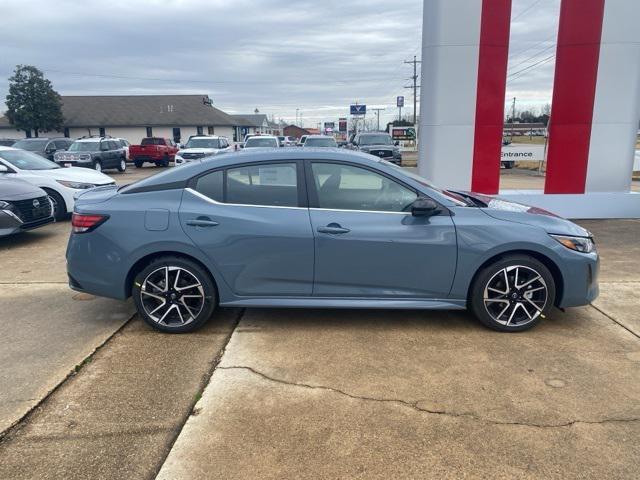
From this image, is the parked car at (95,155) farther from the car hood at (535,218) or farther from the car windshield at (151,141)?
the car hood at (535,218)

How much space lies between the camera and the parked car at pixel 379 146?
2333 centimetres

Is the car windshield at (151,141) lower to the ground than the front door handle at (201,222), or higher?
higher

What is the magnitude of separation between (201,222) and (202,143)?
19360mm

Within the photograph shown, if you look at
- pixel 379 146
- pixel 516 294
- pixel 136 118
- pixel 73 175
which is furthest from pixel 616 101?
pixel 136 118

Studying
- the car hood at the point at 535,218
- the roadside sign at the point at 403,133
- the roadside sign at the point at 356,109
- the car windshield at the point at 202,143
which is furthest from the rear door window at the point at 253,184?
the roadside sign at the point at 356,109

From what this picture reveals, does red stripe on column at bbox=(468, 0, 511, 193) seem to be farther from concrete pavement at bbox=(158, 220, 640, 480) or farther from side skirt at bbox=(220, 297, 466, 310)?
side skirt at bbox=(220, 297, 466, 310)

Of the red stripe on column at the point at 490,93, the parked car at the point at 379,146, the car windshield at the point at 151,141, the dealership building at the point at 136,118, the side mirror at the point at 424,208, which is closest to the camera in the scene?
the side mirror at the point at 424,208

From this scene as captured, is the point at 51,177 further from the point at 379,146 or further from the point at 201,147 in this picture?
the point at 379,146

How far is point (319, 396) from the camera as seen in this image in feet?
11.2

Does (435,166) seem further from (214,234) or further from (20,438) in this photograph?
(20,438)

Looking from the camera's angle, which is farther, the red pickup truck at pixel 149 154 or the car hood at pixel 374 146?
the red pickup truck at pixel 149 154

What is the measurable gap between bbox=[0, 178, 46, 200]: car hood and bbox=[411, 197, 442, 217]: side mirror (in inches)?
260

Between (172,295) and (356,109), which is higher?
(356,109)

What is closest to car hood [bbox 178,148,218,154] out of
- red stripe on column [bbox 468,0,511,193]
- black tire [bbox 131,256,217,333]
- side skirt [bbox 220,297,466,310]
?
red stripe on column [bbox 468,0,511,193]
